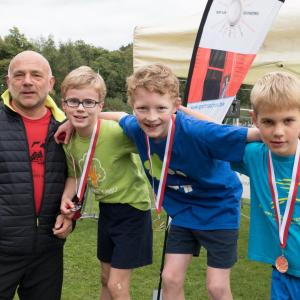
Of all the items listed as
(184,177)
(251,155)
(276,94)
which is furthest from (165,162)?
(276,94)

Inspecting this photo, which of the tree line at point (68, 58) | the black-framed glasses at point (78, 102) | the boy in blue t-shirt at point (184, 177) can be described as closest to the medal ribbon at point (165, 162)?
the boy in blue t-shirt at point (184, 177)

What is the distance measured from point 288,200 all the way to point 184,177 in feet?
2.52

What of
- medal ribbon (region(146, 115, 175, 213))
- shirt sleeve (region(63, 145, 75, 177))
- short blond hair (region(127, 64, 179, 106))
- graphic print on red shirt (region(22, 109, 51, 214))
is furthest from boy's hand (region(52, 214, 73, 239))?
short blond hair (region(127, 64, 179, 106))

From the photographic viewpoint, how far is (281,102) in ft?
6.64

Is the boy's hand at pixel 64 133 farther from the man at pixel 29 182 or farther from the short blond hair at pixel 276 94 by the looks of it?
the short blond hair at pixel 276 94

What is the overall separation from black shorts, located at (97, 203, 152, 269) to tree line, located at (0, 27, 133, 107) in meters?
43.5

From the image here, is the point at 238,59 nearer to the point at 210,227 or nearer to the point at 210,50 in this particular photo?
the point at 210,50

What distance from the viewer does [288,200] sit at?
208 cm

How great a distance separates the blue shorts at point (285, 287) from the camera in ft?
7.10

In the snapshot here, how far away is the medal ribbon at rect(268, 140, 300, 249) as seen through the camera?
6.73 ft

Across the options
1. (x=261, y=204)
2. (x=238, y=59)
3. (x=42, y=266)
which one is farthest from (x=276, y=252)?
(x=238, y=59)

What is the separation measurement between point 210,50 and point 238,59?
23cm

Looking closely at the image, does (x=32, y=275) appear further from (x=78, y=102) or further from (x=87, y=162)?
(x=78, y=102)

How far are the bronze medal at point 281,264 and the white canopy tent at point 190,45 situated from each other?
3.22 metres
